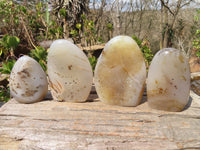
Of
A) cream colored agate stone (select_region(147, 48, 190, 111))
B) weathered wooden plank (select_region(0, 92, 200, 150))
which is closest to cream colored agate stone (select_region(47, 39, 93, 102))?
weathered wooden plank (select_region(0, 92, 200, 150))

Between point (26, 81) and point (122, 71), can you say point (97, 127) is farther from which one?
point (26, 81)

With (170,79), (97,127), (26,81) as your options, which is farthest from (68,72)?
(170,79)

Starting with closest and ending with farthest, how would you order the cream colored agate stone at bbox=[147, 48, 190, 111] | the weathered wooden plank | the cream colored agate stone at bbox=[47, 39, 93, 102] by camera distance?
the weathered wooden plank
the cream colored agate stone at bbox=[147, 48, 190, 111]
the cream colored agate stone at bbox=[47, 39, 93, 102]

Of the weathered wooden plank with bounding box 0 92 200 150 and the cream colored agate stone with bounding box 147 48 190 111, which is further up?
the cream colored agate stone with bounding box 147 48 190 111

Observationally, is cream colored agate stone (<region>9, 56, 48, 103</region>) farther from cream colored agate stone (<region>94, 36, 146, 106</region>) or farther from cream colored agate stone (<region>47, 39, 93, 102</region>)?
cream colored agate stone (<region>94, 36, 146, 106</region>)

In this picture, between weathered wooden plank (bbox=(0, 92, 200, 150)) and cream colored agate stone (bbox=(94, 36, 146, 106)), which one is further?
cream colored agate stone (bbox=(94, 36, 146, 106))

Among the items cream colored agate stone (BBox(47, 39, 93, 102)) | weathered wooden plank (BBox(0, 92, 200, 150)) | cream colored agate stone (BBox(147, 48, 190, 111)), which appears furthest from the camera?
cream colored agate stone (BBox(47, 39, 93, 102))
